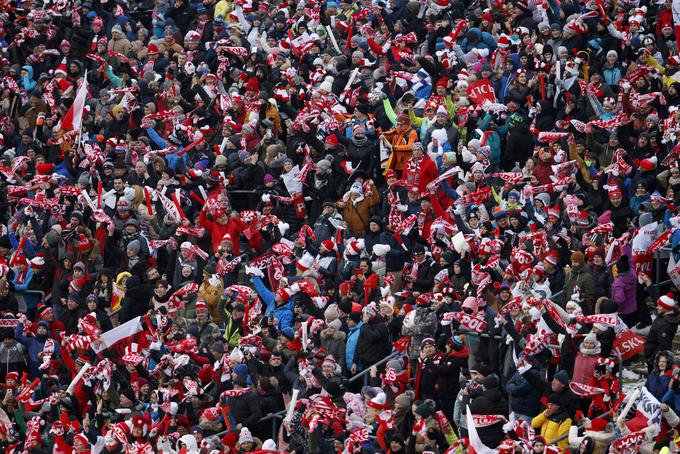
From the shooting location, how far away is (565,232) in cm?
2333

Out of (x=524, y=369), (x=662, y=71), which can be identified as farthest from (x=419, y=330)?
(x=662, y=71)

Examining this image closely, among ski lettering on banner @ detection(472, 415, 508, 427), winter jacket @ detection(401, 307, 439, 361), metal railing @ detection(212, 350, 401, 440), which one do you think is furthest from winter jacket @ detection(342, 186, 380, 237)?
ski lettering on banner @ detection(472, 415, 508, 427)

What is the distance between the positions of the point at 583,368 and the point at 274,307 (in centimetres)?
551

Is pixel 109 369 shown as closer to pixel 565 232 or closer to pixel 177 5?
pixel 565 232

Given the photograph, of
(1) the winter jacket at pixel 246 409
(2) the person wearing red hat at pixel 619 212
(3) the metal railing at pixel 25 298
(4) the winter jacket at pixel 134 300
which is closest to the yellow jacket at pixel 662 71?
(2) the person wearing red hat at pixel 619 212

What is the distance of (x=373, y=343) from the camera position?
2236 cm

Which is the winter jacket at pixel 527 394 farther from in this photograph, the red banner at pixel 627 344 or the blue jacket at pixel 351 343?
the blue jacket at pixel 351 343

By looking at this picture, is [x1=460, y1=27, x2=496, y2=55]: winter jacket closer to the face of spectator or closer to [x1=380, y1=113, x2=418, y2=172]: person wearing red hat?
[x1=380, y1=113, x2=418, y2=172]: person wearing red hat

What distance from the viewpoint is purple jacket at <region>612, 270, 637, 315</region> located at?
22031 millimetres

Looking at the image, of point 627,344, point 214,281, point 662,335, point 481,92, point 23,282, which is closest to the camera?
point 662,335

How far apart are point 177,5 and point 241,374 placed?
508 inches

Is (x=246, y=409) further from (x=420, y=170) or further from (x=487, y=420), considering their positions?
(x=420, y=170)

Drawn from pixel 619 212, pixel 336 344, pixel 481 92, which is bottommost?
pixel 336 344

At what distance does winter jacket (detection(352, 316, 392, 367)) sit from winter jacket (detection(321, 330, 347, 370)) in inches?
13.8
